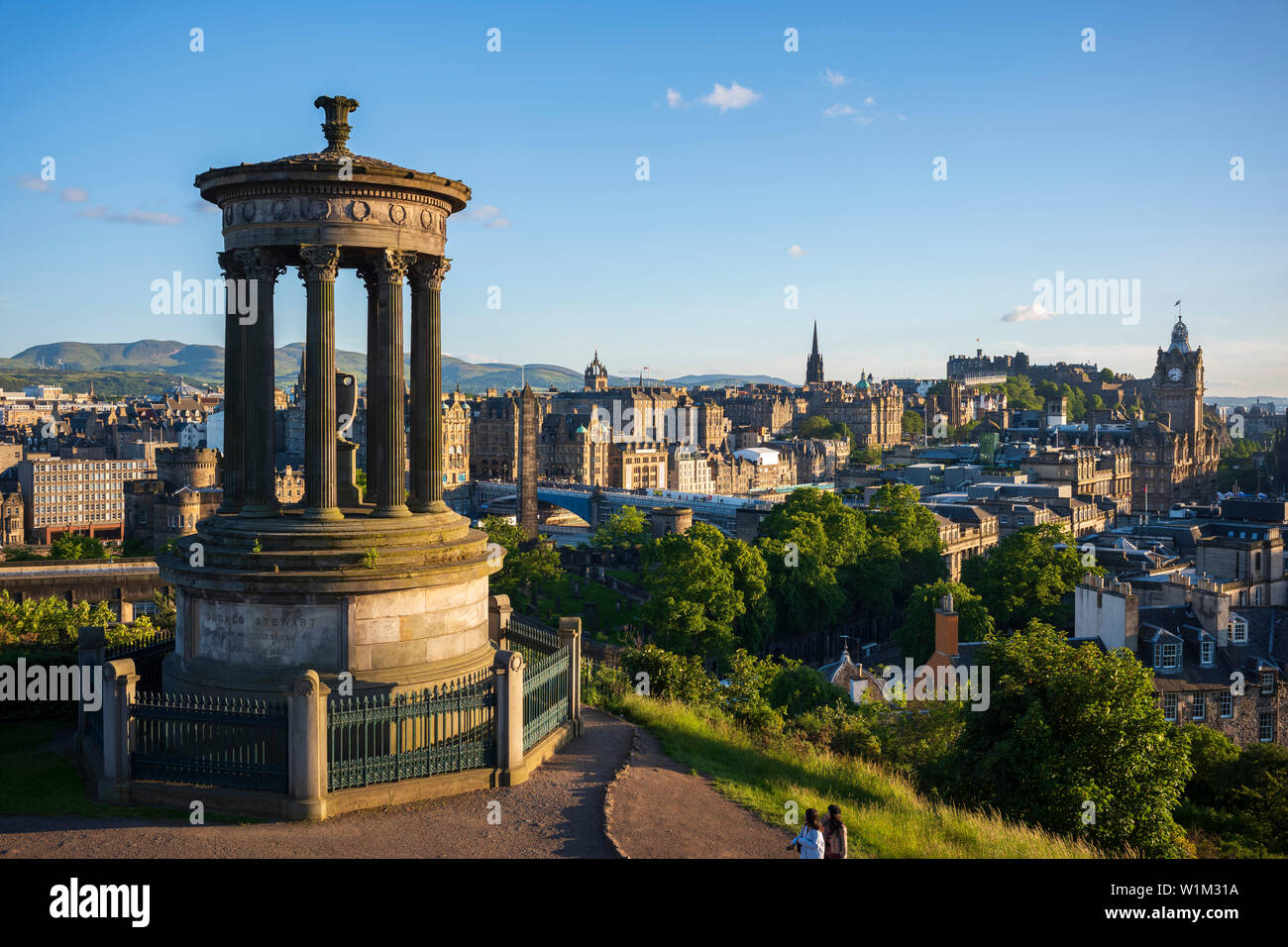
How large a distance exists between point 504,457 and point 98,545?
103m

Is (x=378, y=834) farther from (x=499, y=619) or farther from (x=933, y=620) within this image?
→ (x=933, y=620)

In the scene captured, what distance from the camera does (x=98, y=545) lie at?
94.7 m

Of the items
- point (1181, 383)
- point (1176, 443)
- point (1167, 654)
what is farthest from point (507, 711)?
point (1181, 383)

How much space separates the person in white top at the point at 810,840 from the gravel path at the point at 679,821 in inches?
52.0

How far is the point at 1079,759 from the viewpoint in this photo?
23.0 metres

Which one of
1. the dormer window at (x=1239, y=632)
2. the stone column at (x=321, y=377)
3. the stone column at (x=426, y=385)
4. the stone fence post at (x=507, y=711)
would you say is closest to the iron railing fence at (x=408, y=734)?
the stone fence post at (x=507, y=711)

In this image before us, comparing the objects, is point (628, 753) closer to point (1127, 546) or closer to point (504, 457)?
point (1127, 546)

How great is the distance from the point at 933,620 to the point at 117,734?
54.6 meters

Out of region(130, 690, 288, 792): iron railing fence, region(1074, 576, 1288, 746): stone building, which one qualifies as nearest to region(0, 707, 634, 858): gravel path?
region(130, 690, 288, 792): iron railing fence

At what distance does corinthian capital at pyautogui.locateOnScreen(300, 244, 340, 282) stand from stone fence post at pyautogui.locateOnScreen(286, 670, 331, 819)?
721 cm

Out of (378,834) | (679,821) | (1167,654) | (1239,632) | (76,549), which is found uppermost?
(378,834)

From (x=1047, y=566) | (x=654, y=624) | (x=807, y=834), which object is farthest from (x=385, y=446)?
(x=1047, y=566)

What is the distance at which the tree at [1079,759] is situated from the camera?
22172mm

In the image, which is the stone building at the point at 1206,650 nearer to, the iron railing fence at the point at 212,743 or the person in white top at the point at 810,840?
the person in white top at the point at 810,840
